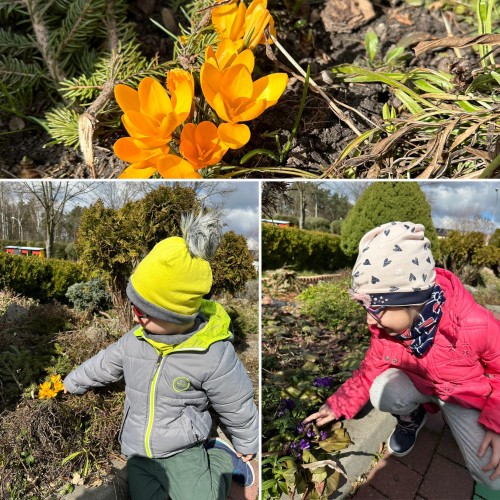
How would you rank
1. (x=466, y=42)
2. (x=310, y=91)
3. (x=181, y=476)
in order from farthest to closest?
(x=310, y=91), (x=466, y=42), (x=181, y=476)

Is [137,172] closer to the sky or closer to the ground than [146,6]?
closer to the ground

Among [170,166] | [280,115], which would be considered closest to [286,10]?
[280,115]

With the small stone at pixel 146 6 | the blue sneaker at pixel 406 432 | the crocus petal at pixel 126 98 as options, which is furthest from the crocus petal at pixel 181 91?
the small stone at pixel 146 6

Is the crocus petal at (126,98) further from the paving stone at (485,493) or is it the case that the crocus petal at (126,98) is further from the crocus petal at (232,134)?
the paving stone at (485,493)

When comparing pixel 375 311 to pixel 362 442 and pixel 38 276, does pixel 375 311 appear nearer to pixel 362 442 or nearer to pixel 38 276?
pixel 362 442

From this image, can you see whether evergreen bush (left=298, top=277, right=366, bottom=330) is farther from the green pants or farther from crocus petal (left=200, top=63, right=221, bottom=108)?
crocus petal (left=200, top=63, right=221, bottom=108)

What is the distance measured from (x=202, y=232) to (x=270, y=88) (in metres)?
0.57

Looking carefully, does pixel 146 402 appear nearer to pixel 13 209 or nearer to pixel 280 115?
pixel 13 209

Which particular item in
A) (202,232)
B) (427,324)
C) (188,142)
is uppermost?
(188,142)

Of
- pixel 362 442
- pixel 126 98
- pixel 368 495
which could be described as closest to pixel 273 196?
pixel 126 98

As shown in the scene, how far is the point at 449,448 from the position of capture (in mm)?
1639

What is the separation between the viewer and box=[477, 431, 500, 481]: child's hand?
4.75 ft

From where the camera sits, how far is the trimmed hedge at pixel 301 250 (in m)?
1.45

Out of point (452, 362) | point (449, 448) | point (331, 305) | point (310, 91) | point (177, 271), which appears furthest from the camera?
point (310, 91)
